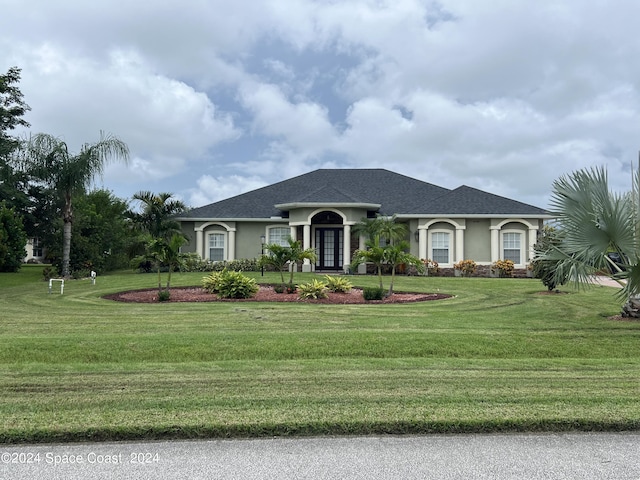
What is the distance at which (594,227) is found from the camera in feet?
33.3

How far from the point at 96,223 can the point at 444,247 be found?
60.2 ft

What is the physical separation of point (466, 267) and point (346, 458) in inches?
852

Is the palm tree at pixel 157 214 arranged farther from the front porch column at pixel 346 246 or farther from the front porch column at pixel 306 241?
the front porch column at pixel 346 246

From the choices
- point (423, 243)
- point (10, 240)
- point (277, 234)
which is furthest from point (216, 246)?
point (10, 240)

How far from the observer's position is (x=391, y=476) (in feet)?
12.6

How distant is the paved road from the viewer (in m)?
3.87

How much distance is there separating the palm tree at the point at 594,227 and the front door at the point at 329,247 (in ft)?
54.4

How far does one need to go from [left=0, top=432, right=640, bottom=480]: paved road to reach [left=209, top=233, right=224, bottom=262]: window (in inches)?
922

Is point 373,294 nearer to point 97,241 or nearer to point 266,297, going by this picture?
point 266,297

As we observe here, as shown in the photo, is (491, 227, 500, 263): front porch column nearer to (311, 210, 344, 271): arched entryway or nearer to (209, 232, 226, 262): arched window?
(311, 210, 344, 271): arched entryway

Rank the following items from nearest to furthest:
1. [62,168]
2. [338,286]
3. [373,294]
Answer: [373,294]
[338,286]
[62,168]

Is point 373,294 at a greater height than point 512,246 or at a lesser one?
lesser

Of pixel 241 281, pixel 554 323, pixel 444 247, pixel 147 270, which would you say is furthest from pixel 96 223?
pixel 554 323

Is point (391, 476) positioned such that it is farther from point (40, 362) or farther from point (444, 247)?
point (444, 247)
